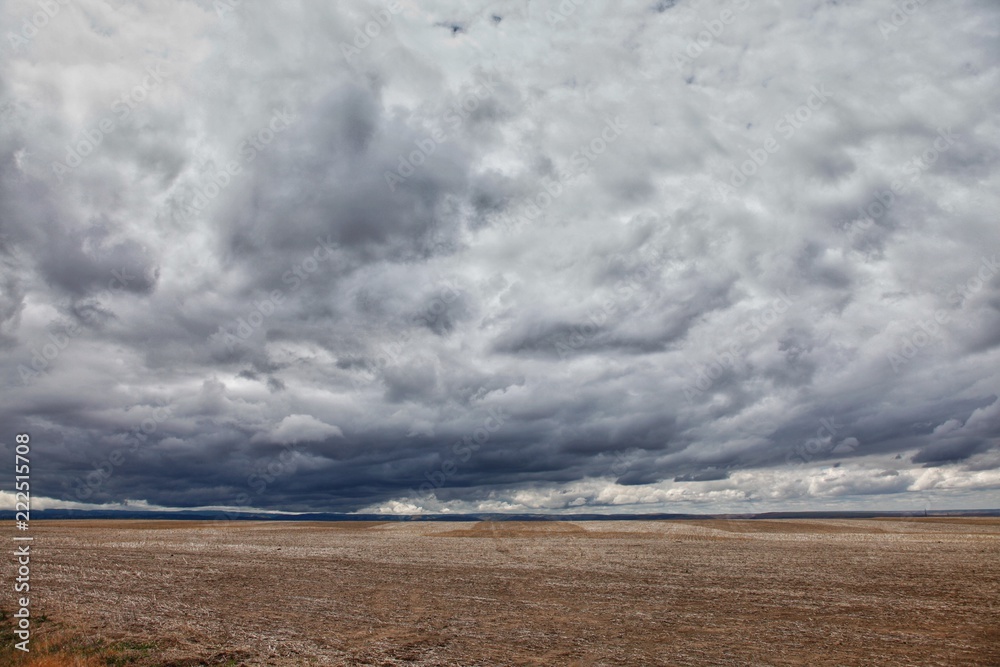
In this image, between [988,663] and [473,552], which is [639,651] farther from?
[473,552]

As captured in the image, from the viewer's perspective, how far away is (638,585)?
41.0m

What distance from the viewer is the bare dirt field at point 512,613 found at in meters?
22.3

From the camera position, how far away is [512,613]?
3088 cm

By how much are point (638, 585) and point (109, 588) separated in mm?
33351

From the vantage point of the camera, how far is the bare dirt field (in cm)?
2227

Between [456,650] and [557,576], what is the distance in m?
24.4

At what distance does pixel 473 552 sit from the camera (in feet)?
235

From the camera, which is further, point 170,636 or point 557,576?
point 557,576

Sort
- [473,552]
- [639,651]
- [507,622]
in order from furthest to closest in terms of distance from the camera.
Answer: [473,552]
[507,622]
[639,651]

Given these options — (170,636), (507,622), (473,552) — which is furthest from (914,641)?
(473,552)

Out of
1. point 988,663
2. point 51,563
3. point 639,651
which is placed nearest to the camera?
point 988,663

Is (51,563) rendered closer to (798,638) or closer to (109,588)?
(109,588)

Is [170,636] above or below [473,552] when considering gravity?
above

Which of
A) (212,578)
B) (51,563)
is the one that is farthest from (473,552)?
(51,563)
